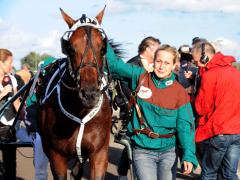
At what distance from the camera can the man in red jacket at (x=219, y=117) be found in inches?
230

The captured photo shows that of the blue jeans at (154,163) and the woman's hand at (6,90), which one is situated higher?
the woman's hand at (6,90)

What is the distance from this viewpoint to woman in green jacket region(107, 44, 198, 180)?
15.3 ft

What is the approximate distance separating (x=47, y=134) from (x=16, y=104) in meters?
A: 2.04

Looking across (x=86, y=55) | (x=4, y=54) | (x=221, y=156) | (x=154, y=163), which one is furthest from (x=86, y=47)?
(x=4, y=54)

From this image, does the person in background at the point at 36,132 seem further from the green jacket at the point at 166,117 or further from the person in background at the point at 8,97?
the green jacket at the point at 166,117

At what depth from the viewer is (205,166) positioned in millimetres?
6008

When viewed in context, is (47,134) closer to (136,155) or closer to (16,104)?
(136,155)

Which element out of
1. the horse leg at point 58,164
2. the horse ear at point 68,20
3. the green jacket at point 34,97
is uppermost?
the horse ear at point 68,20

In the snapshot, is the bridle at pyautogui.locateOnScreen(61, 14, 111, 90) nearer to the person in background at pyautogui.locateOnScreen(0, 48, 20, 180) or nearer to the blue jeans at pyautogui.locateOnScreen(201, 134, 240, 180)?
the blue jeans at pyautogui.locateOnScreen(201, 134, 240, 180)

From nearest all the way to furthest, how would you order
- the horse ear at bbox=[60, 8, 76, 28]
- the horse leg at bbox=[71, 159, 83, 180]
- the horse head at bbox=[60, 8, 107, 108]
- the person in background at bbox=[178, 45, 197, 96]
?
1. the horse head at bbox=[60, 8, 107, 108]
2. the horse ear at bbox=[60, 8, 76, 28]
3. the horse leg at bbox=[71, 159, 83, 180]
4. the person in background at bbox=[178, 45, 197, 96]

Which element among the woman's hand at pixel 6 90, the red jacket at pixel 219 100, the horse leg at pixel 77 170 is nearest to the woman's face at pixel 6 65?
the woman's hand at pixel 6 90

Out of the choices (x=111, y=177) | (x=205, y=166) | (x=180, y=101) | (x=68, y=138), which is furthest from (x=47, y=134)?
(x=111, y=177)

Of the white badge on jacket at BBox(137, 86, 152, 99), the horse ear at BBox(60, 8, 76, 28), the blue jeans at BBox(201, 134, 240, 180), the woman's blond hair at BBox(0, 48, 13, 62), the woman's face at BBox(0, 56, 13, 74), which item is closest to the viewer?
the white badge on jacket at BBox(137, 86, 152, 99)

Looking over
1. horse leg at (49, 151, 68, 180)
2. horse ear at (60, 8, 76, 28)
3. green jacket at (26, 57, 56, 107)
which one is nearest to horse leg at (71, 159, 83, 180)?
green jacket at (26, 57, 56, 107)
